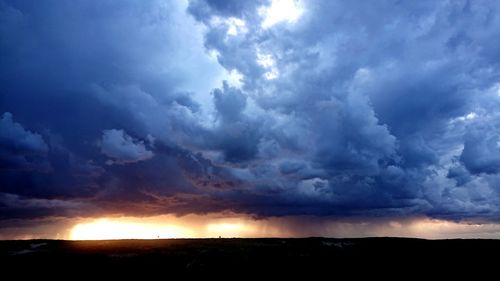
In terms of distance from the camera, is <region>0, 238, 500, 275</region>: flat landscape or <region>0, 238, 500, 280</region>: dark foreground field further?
<region>0, 238, 500, 275</region>: flat landscape

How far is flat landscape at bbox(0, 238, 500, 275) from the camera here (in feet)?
228

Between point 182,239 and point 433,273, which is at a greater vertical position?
point 182,239

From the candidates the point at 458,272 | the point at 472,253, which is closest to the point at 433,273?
the point at 458,272

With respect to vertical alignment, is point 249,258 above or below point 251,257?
below

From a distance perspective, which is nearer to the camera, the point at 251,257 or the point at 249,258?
the point at 249,258

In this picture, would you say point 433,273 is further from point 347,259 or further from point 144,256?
point 144,256

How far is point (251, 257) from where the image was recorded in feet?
262

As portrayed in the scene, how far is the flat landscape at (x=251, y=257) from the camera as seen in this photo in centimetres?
6938

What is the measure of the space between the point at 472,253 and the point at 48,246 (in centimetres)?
8965

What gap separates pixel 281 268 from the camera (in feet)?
232

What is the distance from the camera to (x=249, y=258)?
7894 centimetres

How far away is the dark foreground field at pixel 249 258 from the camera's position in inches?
2694

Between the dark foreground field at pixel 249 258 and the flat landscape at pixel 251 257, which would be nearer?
the dark foreground field at pixel 249 258

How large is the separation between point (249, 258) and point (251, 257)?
3.53 ft
